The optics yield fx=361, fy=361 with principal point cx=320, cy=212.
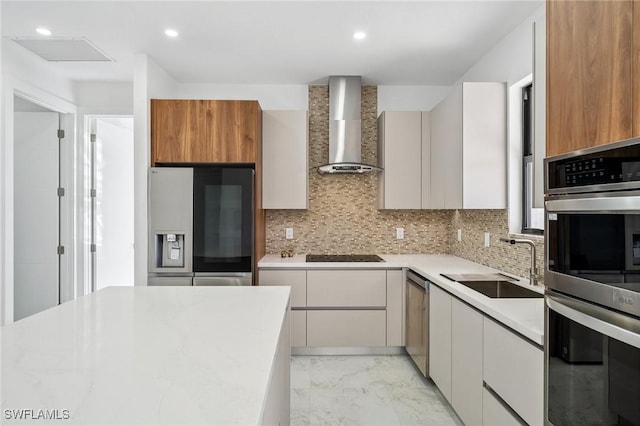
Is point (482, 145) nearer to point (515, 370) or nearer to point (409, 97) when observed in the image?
point (409, 97)

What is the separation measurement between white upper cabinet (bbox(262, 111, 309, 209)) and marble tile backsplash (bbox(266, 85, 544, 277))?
356 millimetres

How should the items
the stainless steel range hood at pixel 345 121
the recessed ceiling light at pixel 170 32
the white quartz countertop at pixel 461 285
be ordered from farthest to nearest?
the stainless steel range hood at pixel 345 121
the recessed ceiling light at pixel 170 32
the white quartz countertop at pixel 461 285

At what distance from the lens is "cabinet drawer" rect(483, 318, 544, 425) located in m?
1.38

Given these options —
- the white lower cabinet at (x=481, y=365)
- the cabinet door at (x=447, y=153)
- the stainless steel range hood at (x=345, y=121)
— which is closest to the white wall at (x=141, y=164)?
the stainless steel range hood at (x=345, y=121)

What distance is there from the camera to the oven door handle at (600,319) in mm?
952

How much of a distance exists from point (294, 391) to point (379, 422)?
666 mm

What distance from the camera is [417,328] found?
285 cm

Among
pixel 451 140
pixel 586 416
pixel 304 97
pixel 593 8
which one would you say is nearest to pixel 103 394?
pixel 586 416

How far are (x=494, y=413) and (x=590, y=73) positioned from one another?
149 cm

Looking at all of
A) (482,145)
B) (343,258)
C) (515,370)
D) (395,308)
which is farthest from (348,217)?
(515,370)

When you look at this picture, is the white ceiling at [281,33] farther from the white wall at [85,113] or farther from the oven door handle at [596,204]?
the oven door handle at [596,204]

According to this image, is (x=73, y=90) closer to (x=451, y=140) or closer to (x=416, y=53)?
(x=416, y=53)

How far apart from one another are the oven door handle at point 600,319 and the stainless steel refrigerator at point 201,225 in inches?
87.0

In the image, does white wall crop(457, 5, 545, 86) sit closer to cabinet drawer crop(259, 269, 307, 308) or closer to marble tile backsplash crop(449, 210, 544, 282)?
marble tile backsplash crop(449, 210, 544, 282)
